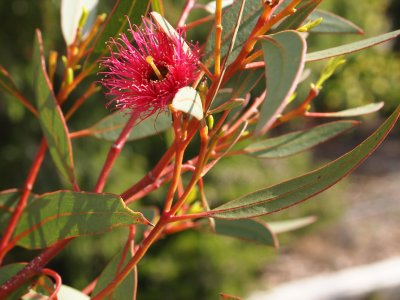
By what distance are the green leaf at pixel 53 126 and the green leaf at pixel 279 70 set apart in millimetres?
226

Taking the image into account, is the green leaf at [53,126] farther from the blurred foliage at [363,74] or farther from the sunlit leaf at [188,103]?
the blurred foliage at [363,74]

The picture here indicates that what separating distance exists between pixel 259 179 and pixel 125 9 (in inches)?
103

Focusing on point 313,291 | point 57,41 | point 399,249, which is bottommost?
point 313,291

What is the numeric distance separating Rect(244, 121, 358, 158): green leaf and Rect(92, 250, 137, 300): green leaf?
6.0 inches

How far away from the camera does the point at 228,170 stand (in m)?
2.90

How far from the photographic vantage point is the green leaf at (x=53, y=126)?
0.51 meters

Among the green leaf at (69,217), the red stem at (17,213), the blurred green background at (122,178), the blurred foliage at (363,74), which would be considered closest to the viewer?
the green leaf at (69,217)

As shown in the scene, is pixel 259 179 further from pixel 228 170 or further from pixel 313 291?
pixel 313 291

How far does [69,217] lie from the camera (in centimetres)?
42

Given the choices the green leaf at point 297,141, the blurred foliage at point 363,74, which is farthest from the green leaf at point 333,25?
the blurred foliage at point 363,74

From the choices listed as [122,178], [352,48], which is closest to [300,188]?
[352,48]

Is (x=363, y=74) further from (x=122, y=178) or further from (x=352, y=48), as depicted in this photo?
(x=352, y=48)

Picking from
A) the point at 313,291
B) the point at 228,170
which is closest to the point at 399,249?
the point at 313,291

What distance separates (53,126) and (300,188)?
0.24 m
